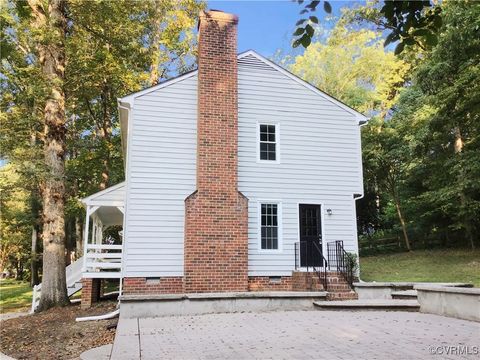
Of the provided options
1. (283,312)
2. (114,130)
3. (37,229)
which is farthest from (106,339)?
(37,229)

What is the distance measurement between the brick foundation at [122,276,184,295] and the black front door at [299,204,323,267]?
3.53m

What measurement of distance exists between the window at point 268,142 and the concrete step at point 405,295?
4.81m

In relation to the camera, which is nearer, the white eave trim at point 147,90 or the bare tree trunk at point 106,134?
the white eave trim at point 147,90

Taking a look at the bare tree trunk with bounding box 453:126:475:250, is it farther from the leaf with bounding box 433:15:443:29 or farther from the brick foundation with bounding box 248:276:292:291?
the leaf with bounding box 433:15:443:29

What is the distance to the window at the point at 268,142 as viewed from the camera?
12359 millimetres

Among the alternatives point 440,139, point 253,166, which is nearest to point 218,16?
point 253,166

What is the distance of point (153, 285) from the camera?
10742 mm

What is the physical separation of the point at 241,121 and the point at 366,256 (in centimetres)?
1612

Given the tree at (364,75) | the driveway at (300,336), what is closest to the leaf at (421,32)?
the driveway at (300,336)

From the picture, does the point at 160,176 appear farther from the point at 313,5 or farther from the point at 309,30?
the point at 313,5

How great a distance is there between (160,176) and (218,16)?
16.1ft

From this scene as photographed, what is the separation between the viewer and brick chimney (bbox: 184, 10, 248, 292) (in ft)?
34.6

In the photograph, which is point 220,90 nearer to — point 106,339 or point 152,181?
point 152,181

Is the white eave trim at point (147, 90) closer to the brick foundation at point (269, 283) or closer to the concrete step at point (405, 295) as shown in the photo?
the brick foundation at point (269, 283)
